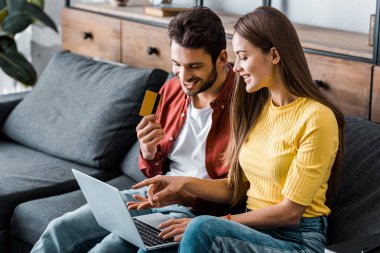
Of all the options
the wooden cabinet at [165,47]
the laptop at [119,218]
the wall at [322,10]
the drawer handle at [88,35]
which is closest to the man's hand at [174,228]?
the laptop at [119,218]

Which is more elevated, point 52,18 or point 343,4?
point 343,4

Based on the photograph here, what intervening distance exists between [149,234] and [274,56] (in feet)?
1.91

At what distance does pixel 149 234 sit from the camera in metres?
2.09

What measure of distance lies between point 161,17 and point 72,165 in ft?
2.38

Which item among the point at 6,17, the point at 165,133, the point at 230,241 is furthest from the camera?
the point at 6,17

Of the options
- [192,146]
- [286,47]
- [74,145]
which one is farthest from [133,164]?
[286,47]

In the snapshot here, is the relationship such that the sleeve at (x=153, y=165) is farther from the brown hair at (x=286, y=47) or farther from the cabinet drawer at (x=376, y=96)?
the cabinet drawer at (x=376, y=96)

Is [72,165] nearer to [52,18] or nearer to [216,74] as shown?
[216,74]

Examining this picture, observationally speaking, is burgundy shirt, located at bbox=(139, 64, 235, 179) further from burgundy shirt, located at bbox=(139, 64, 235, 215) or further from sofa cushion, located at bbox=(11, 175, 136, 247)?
sofa cushion, located at bbox=(11, 175, 136, 247)

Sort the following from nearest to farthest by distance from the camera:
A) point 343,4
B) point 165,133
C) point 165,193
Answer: point 165,193
point 165,133
point 343,4

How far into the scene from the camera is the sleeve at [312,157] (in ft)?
6.32

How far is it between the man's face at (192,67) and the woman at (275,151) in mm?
135

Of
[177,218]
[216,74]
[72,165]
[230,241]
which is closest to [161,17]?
[72,165]

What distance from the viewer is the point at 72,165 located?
9.89ft
